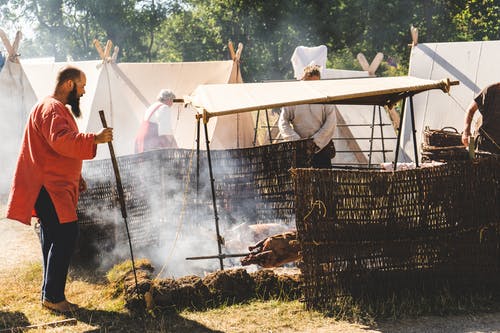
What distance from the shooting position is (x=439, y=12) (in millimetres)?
21312

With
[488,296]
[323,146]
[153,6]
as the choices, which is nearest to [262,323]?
[488,296]

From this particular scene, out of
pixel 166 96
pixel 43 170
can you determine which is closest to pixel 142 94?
pixel 166 96

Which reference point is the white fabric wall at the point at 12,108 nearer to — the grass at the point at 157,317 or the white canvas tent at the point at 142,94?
the white canvas tent at the point at 142,94

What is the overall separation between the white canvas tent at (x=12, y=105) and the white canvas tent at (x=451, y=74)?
6.51m

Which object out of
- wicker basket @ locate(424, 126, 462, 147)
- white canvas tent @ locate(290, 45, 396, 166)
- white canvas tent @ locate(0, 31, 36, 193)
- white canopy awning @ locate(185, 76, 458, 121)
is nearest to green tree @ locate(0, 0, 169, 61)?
white canvas tent @ locate(0, 31, 36, 193)

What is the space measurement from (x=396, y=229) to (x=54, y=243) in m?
2.49

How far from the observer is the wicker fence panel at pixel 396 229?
4.12 metres

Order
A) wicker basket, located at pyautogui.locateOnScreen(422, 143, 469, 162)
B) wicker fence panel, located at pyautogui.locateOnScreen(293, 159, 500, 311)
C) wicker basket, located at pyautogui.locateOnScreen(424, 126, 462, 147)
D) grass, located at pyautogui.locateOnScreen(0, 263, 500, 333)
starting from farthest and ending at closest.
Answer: wicker basket, located at pyautogui.locateOnScreen(424, 126, 462, 147)
wicker basket, located at pyautogui.locateOnScreen(422, 143, 469, 162)
wicker fence panel, located at pyautogui.locateOnScreen(293, 159, 500, 311)
grass, located at pyautogui.locateOnScreen(0, 263, 500, 333)

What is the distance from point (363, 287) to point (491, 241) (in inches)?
38.8

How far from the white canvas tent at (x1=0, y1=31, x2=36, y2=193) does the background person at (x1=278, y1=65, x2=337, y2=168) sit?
5898mm

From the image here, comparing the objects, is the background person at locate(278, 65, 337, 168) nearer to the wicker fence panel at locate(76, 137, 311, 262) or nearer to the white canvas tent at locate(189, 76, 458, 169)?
the wicker fence panel at locate(76, 137, 311, 262)

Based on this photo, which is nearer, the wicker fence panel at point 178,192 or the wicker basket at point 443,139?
the wicker fence panel at point 178,192

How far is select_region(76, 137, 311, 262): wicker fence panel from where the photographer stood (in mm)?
5559

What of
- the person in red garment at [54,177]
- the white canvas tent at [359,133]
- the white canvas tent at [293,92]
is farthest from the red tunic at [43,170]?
the white canvas tent at [359,133]
